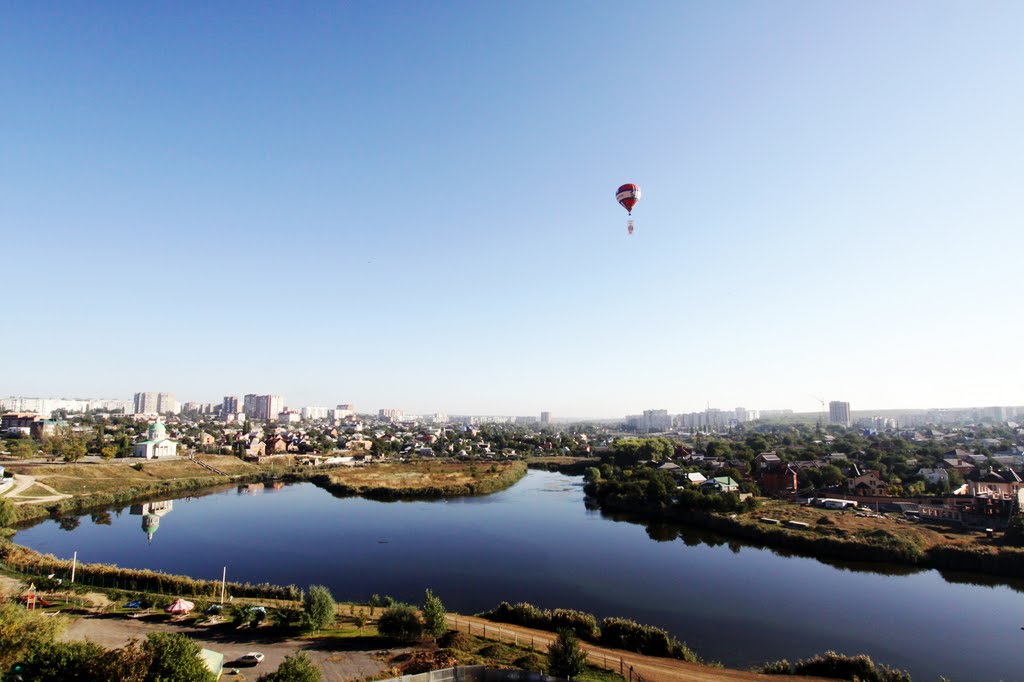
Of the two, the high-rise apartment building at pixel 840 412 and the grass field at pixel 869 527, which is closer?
the grass field at pixel 869 527

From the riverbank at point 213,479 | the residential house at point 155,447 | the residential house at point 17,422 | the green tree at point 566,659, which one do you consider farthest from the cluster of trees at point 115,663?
the residential house at point 17,422

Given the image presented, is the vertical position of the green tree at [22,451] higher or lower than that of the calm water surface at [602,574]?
higher

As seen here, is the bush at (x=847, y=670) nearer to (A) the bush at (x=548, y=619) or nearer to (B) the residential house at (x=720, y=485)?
(A) the bush at (x=548, y=619)

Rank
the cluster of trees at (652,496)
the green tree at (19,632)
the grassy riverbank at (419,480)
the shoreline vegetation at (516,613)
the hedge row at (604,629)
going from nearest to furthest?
1. the green tree at (19,632)
2. the shoreline vegetation at (516,613)
3. the hedge row at (604,629)
4. the cluster of trees at (652,496)
5. the grassy riverbank at (419,480)

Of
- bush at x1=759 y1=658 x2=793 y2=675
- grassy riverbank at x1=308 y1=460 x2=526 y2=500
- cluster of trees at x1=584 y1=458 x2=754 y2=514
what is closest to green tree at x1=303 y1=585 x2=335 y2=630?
bush at x1=759 y1=658 x2=793 y2=675

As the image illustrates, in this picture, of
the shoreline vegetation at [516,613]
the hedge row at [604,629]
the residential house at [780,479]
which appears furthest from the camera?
the residential house at [780,479]

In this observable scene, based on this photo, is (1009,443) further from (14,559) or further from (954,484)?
(14,559)
